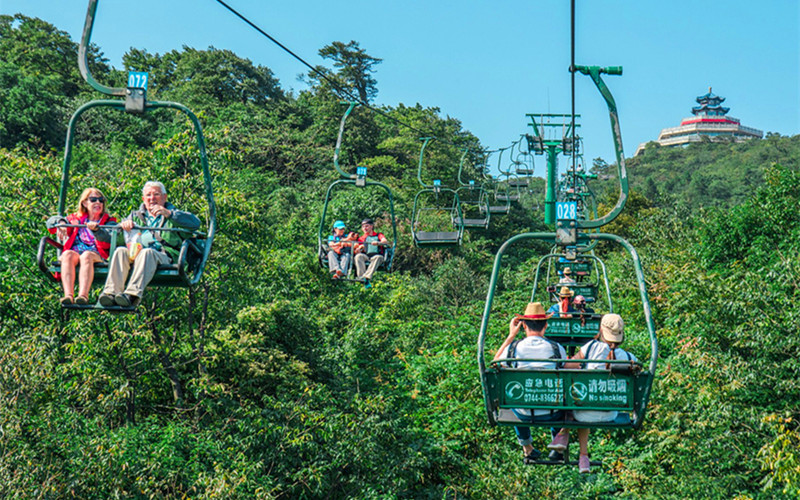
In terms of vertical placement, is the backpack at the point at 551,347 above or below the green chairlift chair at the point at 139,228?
below

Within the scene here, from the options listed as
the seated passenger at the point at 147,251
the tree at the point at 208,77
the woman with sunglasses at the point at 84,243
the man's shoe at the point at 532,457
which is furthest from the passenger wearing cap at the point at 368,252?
the tree at the point at 208,77

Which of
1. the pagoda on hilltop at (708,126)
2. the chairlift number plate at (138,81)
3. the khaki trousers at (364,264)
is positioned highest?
the pagoda on hilltop at (708,126)

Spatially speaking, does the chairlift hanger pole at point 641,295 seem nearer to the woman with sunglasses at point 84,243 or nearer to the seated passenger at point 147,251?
the seated passenger at point 147,251

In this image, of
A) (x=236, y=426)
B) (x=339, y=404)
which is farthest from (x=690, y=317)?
(x=236, y=426)

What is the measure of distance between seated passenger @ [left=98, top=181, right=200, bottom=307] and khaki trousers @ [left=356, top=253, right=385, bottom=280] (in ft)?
20.0

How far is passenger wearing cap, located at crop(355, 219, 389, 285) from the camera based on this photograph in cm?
1222

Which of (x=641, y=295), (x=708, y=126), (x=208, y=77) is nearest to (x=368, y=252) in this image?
(x=641, y=295)

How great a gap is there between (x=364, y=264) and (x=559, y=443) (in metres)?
6.27

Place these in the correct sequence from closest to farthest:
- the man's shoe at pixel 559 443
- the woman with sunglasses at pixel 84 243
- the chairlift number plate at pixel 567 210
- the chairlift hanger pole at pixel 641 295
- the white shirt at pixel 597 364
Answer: the chairlift hanger pole at pixel 641 295 → the woman with sunglasses at pixel 84 243 → the white shirt at pixel 597 364 → the chairlift number plate at pixel 567 210 → the man's shoe at pixel 559 443

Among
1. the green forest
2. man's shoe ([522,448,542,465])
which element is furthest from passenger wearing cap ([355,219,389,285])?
man's shoe ([522,448,542,465])

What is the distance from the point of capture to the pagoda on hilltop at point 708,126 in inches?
7092

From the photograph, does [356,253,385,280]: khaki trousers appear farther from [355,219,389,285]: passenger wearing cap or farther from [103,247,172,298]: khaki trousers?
[103,247,172,298]: khaki trousers

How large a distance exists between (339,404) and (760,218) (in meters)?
15.5

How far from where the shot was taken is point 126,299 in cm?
565
